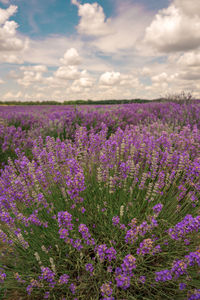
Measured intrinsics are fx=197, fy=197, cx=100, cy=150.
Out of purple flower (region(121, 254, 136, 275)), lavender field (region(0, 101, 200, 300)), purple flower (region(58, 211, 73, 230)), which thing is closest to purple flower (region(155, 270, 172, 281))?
lavender field (region(0, 101, 200, 300))

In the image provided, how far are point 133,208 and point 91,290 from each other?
799 mm

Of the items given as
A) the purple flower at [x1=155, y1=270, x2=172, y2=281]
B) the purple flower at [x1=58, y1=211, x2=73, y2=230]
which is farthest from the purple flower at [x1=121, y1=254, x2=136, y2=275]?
the purple flower at [x1=58, y1=211, x2=73, y2=230]

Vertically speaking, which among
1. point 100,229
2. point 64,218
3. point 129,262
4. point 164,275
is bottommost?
point 100,229

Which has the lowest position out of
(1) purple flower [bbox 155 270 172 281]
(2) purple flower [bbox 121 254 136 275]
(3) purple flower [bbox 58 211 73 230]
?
(1) purple flower [bbox 155 270 172 281]

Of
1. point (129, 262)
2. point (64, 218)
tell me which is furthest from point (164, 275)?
point (64, 218)

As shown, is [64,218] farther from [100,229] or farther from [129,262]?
[100,229]

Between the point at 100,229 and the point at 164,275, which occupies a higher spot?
the point at 164,275

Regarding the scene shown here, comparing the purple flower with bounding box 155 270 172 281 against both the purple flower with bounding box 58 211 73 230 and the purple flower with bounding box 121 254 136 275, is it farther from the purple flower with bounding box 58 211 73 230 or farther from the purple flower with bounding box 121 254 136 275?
the purple flower with bounding box 58 211 73 230

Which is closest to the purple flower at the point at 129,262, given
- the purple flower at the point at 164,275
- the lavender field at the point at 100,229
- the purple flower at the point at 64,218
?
the lavender field at the point at 100,229

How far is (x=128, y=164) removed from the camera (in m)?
2.07

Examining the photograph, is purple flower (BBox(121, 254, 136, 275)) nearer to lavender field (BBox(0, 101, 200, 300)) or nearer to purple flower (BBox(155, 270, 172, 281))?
lavender field (BBox(0, 101, 200, 300))

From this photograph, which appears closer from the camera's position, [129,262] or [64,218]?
[129,262]

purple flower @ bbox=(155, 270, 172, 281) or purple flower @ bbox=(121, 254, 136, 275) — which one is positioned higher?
purple flower @ bbox=(121, 254, 136, 275)

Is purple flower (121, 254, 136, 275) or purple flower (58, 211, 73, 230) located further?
purple flower (58, 211, 73, 230)
